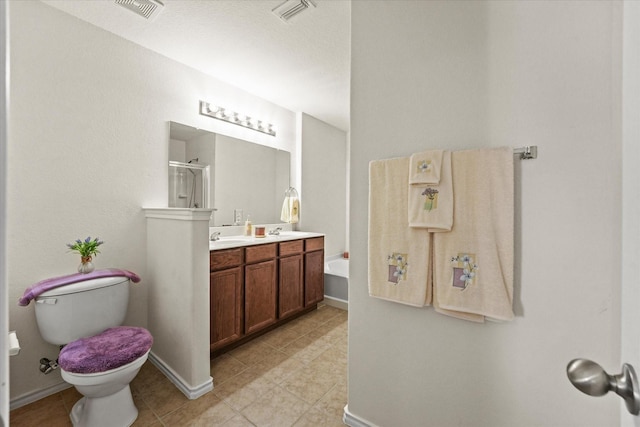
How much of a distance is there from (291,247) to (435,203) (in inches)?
75.7

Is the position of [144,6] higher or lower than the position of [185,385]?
→ higher

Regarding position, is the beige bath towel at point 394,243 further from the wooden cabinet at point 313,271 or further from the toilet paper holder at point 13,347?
the wooden cabinet at point 313,271

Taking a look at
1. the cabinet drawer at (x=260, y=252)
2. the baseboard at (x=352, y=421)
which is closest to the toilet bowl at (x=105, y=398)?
the cabinet drawer at (x=260, y=252)

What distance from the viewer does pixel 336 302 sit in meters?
3.35

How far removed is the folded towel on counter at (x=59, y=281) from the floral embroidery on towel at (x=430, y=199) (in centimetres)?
197

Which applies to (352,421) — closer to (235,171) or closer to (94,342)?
(94,342)

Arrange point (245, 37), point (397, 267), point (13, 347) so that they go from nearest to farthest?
point (13, 347) → point (397, 267) → point (245, 37)

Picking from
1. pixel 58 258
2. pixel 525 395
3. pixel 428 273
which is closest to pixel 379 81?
pixel 428 273

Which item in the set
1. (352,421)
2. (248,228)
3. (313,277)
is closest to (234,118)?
(248,228)

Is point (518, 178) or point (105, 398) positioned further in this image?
point (105, 398)

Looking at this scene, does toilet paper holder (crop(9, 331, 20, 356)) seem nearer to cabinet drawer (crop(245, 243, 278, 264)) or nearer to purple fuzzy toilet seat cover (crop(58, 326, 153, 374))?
purple fuzzy toilet seat cover (crop(58, 326, 153, 374))

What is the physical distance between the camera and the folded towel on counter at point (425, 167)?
1.18 metres

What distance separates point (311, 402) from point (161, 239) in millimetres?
1538

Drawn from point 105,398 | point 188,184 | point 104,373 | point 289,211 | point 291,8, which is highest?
point 291,8
